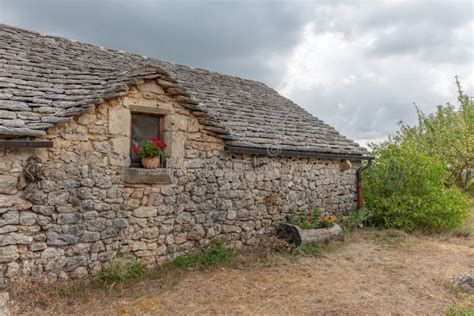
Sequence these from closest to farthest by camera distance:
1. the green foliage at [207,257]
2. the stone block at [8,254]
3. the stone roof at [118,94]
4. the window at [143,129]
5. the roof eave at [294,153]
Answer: the stone block at [8,254] < the stone roof at [118,94] < the window at [143,129] < the green foliage at [207,257] < the roof eave at [294,153]

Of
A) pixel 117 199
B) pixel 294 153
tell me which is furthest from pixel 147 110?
pixel 294 153

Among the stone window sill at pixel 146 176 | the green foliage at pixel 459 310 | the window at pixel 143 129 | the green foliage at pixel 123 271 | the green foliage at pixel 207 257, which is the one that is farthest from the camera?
the green foliage at pixel 207 257

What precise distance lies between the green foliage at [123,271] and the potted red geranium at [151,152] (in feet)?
5.47

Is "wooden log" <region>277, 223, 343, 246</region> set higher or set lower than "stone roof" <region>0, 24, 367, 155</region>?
lower

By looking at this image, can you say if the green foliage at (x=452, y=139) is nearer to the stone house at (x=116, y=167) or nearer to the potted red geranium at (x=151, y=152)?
the stone house at (x=116, y=167)

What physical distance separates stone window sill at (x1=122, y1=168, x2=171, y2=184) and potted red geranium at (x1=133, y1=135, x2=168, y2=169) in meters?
0.13

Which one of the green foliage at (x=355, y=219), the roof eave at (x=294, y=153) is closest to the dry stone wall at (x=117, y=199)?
the roof eave at (x=294, y=153)

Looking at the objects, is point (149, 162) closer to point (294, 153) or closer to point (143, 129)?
point (143, 129)

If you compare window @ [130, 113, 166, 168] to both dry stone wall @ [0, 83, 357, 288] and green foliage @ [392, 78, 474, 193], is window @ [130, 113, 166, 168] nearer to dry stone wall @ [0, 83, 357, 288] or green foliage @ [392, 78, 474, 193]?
dry stone wall @ [0, 83, 357, 288]

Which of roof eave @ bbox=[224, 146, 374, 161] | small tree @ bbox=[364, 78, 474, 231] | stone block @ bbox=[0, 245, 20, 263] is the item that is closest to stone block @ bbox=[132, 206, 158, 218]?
stone block @ bbox=[0, 245, 20, 263]

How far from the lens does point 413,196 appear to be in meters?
10.9

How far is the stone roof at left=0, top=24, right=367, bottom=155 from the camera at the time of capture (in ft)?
19.6

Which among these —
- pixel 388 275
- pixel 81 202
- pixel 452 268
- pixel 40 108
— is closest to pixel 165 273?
pixel 81 202

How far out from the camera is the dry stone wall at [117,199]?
5.50m
